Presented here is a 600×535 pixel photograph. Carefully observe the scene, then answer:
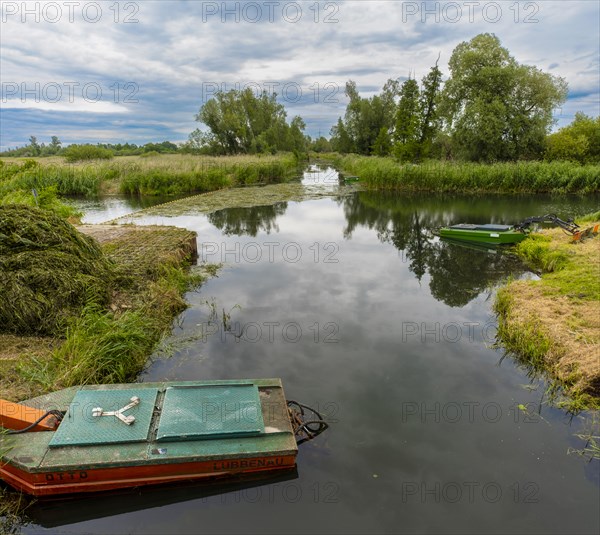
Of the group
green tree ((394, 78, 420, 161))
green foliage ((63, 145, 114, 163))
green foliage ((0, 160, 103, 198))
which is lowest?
green foliage ((0, 160, 103, 198))

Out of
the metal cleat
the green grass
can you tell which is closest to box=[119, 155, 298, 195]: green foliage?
the green grass

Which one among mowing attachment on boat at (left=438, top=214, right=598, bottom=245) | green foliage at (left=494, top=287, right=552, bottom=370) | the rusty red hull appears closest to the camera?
the rusty red hull

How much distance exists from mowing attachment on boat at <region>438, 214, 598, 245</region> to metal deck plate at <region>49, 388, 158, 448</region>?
457 inches

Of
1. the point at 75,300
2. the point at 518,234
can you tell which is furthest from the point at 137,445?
the point at 518,234

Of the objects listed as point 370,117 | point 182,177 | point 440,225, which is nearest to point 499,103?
point 440,225

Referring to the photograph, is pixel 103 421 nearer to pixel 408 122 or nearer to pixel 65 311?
pixel 65 311

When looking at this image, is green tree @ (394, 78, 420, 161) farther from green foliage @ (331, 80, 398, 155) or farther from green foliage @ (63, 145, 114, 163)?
green foliage @ (63, 145, 114, 163)

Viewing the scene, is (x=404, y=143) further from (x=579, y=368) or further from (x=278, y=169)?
(x=579, y=368)

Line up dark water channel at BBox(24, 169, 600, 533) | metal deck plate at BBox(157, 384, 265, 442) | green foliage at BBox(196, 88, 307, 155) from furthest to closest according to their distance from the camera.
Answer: green foliage at BBox(196, 88, 307, 155) → metal deck plate at BBox(157, 384, 265, 442) → dark water channel at BBox(24, 169, 600, 533)

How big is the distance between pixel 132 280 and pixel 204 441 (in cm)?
494

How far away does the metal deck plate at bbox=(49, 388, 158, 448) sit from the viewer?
12.0ft

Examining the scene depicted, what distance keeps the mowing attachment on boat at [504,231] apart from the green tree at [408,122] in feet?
61.3

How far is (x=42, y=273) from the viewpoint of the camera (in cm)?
603

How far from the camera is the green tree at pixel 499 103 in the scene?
29.5m
